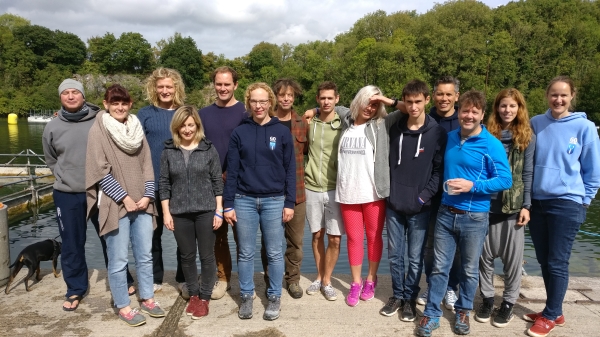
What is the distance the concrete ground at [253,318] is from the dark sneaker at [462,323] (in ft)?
0.19

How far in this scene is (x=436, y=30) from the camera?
41125mm

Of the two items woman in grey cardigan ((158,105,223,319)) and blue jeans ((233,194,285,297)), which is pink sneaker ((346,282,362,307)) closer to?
blue jeans ((233,194,285,297))

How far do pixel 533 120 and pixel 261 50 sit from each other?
69958 mm

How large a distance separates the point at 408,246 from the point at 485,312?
0.83 m

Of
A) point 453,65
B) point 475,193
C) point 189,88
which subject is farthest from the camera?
point 189,88

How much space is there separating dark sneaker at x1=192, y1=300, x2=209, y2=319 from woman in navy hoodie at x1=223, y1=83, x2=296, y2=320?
0.30 meters

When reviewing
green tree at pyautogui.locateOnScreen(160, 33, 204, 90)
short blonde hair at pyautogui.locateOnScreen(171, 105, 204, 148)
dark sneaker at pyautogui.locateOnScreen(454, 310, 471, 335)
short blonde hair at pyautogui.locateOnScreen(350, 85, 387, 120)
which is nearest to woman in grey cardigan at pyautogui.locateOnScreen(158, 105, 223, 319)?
short blonde hair at pyautogui.locateOnScreen(171, 105, 204, 148)

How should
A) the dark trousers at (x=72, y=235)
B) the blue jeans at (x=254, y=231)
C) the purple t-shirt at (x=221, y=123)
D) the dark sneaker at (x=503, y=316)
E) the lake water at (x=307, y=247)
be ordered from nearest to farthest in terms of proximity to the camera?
the dark sneaker at (x=503, y=316)
the blue jeans at (x=254, y=231)
the dark trousers at (x=72, y=235)
the purple t-shirt at (x=221, y=123)
the lake water at (x=307, y=247)

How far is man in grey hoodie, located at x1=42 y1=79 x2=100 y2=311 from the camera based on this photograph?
3.52 m

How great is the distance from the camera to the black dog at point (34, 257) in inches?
161

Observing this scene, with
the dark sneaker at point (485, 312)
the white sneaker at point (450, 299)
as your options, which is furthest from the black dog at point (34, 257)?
the dark sneaker at point (485, 312)

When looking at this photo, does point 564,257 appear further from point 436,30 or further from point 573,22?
point 573,22

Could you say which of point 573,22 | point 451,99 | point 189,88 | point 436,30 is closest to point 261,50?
point 189,88

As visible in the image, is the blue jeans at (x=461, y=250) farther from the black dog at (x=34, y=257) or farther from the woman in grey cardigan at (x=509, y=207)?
the black dog at (x=34, y=257)
